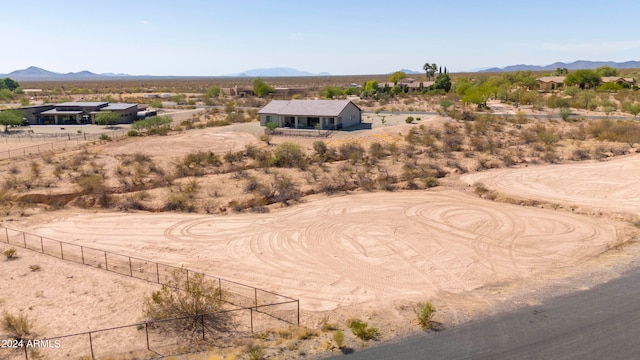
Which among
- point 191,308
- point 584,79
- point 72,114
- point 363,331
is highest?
point 584,79

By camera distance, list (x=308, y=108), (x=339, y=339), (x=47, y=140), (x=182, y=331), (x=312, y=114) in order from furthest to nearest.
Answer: (x=308, y=108)
(x=47, y=140)
(x=312, y=114)
(x=182, y=331)
(x=339, y=339)

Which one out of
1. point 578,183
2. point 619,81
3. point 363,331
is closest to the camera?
point 363,331

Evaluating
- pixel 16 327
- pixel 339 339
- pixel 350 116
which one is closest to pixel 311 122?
pixel 350 116

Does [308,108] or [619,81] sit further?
[619,81]

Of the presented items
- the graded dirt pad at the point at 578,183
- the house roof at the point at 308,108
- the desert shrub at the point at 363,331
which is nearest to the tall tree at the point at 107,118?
the house roof at the point at 308,108

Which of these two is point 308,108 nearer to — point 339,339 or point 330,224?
point 330,224

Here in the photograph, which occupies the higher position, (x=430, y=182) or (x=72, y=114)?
(x=72, y=114)
